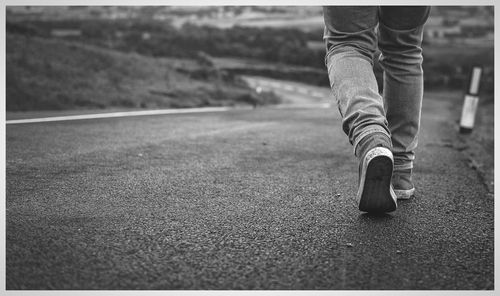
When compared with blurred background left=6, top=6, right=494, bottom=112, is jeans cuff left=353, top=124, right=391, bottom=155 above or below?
above

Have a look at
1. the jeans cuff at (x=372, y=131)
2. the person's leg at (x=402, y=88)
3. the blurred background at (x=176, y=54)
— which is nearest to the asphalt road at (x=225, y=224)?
the person's leg at (x=402, y=88)

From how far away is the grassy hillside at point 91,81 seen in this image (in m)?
5.73

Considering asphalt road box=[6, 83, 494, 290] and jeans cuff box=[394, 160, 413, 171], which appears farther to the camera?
jeans cuff box=[394, 160, 413, 171]

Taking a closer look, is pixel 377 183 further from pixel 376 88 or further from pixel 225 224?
pixel 225 224

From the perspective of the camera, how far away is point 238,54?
53.5ft

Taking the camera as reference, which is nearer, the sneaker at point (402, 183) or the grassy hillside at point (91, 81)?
the sneaker at point (402, 183)

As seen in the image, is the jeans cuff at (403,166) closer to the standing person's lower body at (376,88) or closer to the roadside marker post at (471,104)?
the standing person's lower body at (376,88)

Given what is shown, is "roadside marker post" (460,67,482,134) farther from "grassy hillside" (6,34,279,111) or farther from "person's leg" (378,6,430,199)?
"grassy hillside" (6,34,279,111)

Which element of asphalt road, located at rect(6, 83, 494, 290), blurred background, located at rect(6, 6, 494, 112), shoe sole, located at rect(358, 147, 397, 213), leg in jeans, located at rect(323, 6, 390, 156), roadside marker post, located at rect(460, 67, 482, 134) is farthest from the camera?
blurred background, located at rect(6, 6, 494, 112)

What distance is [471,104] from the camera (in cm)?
522

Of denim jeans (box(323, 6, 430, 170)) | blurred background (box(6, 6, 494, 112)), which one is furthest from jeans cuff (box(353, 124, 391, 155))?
blurred background (box(6, 6, 494, 112))

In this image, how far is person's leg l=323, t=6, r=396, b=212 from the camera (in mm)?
1538

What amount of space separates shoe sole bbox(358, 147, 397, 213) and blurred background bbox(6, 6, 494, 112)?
2.71ft

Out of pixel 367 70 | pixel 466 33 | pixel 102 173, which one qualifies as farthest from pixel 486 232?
pixel 466 33
